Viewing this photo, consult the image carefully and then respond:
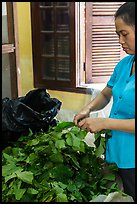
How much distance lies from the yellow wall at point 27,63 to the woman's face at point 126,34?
1.56 m

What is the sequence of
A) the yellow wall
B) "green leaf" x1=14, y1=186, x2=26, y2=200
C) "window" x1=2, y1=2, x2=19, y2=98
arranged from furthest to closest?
the yellow wall, "window" x1=2, y1=2, x2=19, y2=98, "green leaf" x1=14, y1=186, x2=26, y2=200

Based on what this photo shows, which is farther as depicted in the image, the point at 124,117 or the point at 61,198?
the point at 124,117

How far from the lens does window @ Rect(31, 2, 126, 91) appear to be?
268 centimetres

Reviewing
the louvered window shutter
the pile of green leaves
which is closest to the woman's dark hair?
the pile of green leaves

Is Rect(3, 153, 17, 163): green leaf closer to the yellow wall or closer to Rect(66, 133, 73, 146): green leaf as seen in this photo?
Rect(66, 133, 73, 146): green leaf

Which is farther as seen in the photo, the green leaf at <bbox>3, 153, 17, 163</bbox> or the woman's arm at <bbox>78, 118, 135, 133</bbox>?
the green leaf at <bbox>3, 153, 17, 163</bbox>

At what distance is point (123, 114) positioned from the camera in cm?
127

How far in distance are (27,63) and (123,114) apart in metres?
1.89

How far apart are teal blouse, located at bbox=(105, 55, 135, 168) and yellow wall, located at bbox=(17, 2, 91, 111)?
1455mm

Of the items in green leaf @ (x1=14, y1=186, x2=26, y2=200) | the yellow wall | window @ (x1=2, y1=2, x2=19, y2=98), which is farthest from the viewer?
the yellow wall

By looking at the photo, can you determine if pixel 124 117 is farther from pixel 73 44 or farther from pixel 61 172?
pixel 73 44

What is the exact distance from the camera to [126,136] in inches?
50.2

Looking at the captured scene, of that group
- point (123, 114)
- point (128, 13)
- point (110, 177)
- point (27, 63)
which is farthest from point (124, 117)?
point (27, 63)

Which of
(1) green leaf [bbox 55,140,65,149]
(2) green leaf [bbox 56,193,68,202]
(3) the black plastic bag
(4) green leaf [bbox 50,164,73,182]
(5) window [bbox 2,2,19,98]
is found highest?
(5) window [bbox 2,2,19,98]
